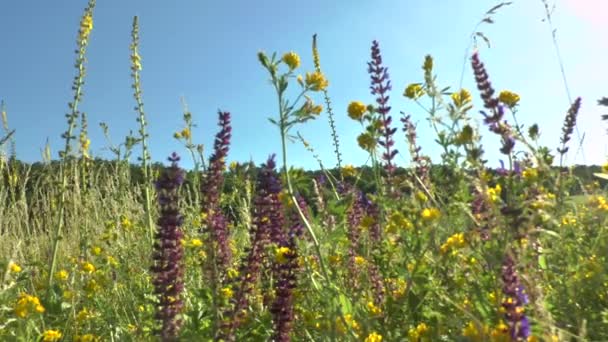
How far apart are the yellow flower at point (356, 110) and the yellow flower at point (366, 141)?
180mm

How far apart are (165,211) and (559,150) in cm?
230

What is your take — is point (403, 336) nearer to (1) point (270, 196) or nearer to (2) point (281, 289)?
(2) point (281, 289)

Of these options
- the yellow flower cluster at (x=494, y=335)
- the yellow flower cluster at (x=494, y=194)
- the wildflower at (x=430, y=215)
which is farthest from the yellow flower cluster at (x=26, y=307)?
the yellow flower cluster at (x=494, y=194)

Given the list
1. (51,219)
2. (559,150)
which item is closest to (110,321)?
(559,150)

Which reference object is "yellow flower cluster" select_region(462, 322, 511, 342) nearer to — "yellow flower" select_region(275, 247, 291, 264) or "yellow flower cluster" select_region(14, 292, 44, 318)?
"yellow flower" select_region(275, 247, 291, 264)

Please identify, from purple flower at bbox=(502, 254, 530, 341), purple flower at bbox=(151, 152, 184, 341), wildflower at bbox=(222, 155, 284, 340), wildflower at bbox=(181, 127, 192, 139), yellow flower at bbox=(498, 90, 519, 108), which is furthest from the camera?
wildflower at bbox=(181, 127, 192, 139)

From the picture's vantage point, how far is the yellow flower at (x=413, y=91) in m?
3.22

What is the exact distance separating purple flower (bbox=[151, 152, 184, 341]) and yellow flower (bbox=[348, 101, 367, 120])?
1415 millimetres

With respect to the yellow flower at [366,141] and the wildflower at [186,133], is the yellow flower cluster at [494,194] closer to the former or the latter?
the yellow flower at [366,141]

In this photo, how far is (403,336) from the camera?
2.38 metres

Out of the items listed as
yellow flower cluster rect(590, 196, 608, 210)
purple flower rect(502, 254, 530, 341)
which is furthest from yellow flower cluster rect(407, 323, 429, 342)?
yellow flower cluster rect(590, 196, 608, 210)

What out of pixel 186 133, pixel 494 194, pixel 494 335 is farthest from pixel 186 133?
pixel 494 335

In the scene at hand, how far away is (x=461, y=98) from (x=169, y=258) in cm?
161

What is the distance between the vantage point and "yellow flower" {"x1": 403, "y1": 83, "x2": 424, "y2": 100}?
127 inches
